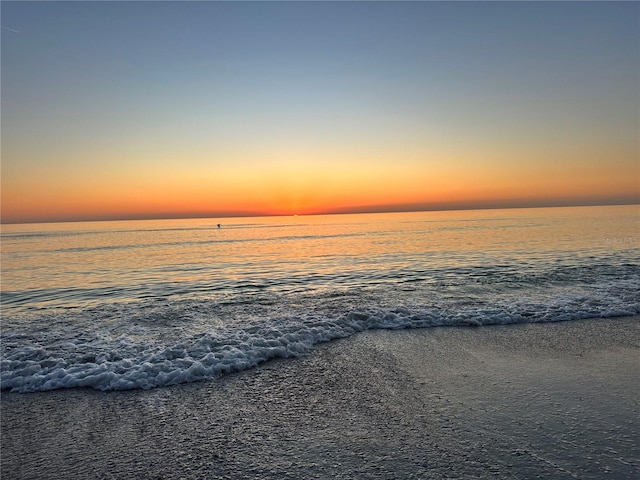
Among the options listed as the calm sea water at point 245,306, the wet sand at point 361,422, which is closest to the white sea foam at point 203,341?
the calm sea water at point 245,306

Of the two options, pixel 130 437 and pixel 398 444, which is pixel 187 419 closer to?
pixel 130 437

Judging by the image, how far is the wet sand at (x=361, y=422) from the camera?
4.30m

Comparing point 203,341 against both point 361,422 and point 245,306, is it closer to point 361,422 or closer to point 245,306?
point 245,306

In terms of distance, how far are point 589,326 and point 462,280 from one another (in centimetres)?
780

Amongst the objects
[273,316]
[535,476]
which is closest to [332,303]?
[273,316]

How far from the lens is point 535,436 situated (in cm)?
470

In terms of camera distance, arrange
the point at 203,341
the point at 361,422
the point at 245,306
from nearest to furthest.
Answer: the point at 361,422 → the point at 203,341 → the point at 245,306

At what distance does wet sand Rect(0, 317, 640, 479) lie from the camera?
4301mm

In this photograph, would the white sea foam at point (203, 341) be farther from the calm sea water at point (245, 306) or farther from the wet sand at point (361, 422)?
the wet sand at point (361, 422)

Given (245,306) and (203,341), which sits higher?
(203,341)

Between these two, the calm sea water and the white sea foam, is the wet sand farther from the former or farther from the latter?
the calm sea water

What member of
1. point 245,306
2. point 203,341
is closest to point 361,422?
point 203,341

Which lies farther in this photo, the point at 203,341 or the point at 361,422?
the point at 203,341

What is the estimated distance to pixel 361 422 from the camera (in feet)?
17.2
